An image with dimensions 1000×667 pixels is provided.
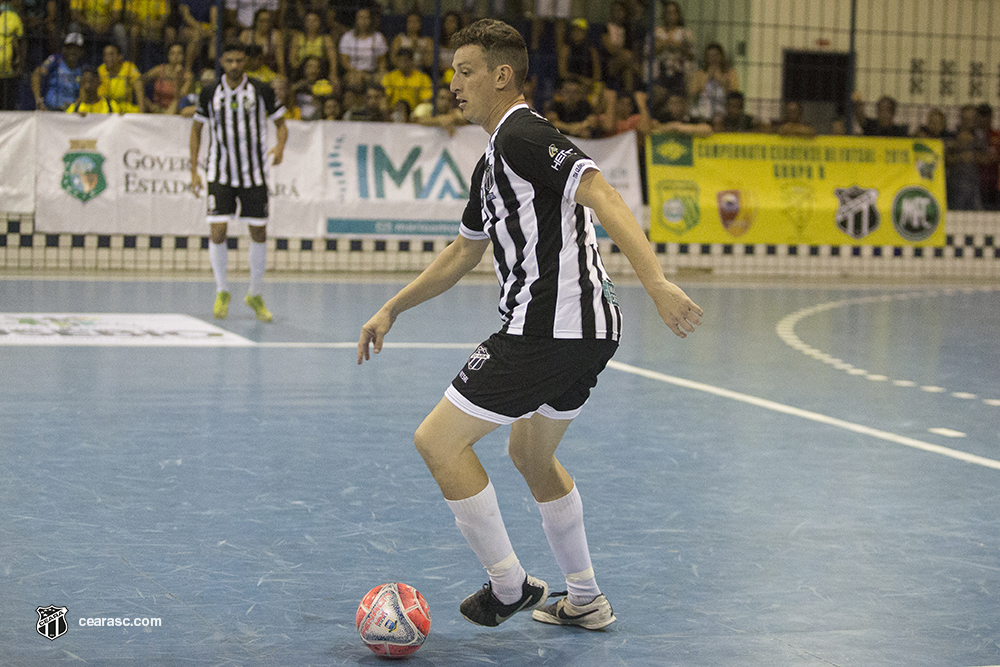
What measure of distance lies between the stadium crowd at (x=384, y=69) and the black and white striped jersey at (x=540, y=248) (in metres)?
11.1

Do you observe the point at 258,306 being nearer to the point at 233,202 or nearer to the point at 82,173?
the point at 233,202

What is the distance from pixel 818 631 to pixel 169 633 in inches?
61.1

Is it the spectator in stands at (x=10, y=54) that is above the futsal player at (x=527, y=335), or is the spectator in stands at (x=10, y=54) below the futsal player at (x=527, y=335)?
above

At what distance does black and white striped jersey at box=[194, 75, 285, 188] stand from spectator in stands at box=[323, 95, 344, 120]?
14.4 ft

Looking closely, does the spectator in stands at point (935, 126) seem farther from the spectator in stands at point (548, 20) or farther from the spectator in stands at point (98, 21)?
the spectator in stands at point (98, 21)

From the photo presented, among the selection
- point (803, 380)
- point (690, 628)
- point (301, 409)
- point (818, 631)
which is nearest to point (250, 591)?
point (690, 628)

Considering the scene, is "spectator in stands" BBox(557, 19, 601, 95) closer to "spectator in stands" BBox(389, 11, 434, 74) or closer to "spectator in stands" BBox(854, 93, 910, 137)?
"spectator in stands" BBox(389, 11, 434, 74)

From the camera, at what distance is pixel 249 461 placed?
4.78 meters

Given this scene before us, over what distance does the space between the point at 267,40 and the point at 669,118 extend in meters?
4.92

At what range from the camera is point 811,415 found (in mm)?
6188

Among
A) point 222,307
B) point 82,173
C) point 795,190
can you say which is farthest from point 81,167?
point 795,190

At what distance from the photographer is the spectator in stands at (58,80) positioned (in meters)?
13.6

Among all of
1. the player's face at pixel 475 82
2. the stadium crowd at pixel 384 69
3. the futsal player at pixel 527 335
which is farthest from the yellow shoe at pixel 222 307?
the player's face at pixel 475 82

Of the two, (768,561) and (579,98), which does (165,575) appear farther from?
(579,98)
